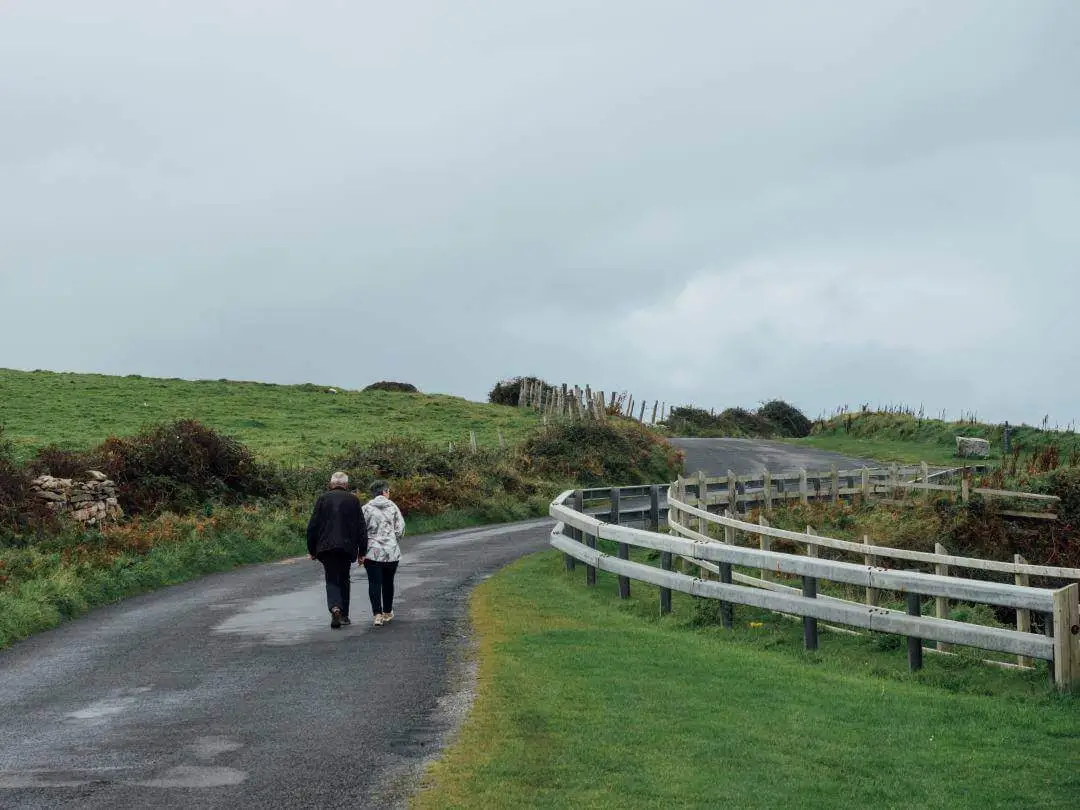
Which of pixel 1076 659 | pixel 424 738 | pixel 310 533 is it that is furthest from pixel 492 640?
pixel 1076 659

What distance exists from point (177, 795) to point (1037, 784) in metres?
5.53

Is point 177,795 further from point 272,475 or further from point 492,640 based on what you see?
point 272,475

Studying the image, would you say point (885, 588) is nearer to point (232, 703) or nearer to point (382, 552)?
point (232, 703)

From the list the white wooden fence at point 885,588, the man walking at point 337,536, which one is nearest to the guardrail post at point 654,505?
the white wooden fence at point 885,588

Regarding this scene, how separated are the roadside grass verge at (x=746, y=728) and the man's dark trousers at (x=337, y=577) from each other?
2.49 m

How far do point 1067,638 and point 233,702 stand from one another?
7.20 metres

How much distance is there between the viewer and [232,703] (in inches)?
392

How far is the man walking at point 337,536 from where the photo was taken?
46.9ft

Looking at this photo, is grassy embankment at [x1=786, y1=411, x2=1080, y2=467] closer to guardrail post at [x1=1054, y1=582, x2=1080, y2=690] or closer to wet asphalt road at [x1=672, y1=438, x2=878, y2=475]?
wet asphalt road at [x1=672, y1=438, x2=878, y2=475]

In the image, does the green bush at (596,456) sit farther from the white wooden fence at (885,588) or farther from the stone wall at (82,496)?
the white wooden fence at (885,588)

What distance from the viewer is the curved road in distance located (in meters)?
7.35

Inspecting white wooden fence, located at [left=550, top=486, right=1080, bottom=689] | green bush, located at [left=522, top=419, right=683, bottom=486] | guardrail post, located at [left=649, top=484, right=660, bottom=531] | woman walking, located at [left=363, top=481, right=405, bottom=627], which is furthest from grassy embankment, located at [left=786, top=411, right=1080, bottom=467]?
woman walking, located at [left=363, top=481, right=405, bottom=627]

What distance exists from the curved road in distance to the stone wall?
6.79 m

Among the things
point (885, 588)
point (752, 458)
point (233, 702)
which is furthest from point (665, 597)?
point (752, 458)
